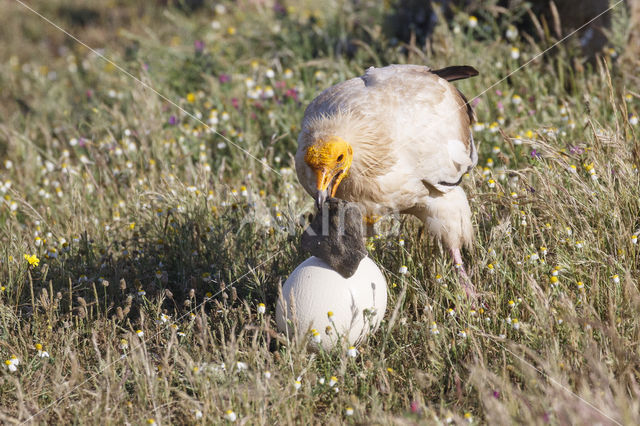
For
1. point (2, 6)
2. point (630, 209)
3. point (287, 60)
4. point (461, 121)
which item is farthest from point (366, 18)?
point (2, 6)

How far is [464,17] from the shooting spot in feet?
19.4

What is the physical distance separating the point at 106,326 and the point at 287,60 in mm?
Result: 3988

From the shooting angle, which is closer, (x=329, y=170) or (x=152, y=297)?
(x=329, y=170)

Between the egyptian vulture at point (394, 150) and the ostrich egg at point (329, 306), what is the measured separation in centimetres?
41

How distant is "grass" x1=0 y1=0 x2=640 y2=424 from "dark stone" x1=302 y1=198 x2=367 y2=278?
31 cm

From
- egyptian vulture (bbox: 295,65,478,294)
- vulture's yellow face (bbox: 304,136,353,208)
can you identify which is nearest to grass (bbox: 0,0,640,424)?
egyptian vulture (bbox: 295,65,478,294)

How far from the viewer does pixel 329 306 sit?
3.16m

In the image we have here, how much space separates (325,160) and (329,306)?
0.73 meters

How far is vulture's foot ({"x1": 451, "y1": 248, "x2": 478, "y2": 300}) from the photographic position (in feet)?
11.5

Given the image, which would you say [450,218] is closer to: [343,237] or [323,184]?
[343,237]

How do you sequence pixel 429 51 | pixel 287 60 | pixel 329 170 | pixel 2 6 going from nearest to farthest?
pixel 329 170
pixel 429 51
pixel 287 60
pixel 2 6

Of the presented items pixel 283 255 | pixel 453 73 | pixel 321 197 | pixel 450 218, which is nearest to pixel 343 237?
pixel 321 197

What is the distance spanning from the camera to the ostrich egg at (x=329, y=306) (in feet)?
10.4

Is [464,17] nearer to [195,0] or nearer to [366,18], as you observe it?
[366,18]
